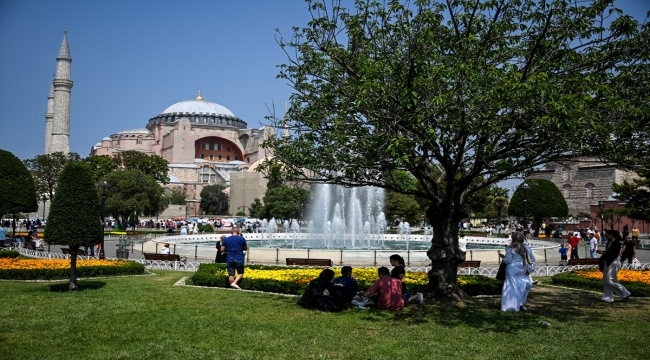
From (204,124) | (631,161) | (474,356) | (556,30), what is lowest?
(474,356)

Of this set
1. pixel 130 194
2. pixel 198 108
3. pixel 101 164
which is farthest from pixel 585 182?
pixel 198 108

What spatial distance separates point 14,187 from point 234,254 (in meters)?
18.4

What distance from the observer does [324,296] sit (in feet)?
27.1

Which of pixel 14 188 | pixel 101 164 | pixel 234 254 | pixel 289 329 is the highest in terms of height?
pixel 101 164

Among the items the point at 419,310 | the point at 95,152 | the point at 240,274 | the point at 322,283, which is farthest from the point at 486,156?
the point at 95,152

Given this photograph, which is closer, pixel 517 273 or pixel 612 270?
pixel 517 273

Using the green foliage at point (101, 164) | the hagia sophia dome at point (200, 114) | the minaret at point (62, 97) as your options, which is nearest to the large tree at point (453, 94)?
the green foliage at point (101, 164)

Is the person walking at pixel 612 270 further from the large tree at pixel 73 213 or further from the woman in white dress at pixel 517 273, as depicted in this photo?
the large tree at pixel 73 213

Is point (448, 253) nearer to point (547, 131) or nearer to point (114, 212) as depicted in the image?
point (547, 131)

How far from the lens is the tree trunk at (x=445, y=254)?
9078 mm

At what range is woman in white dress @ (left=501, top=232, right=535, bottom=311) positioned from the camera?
833 cm

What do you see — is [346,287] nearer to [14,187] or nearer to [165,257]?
[165,257]

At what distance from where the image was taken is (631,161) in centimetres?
830

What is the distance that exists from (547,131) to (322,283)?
3.94 meters
